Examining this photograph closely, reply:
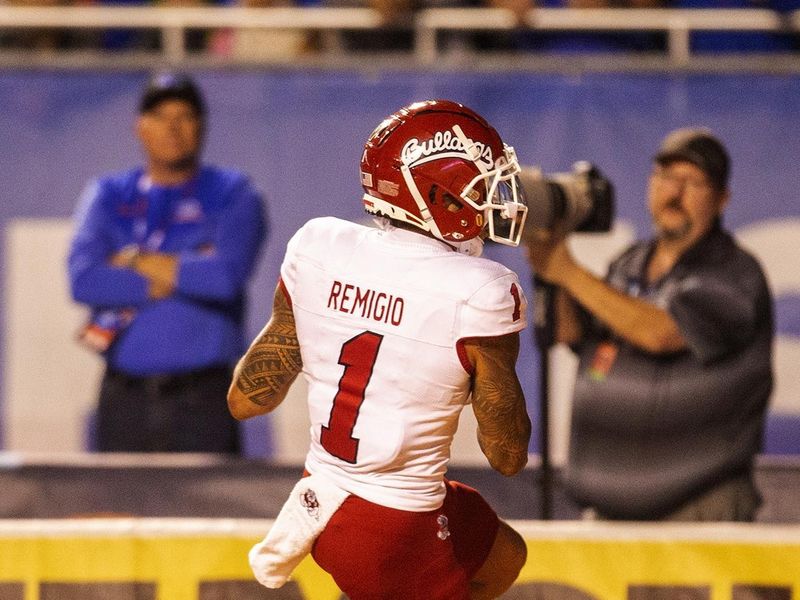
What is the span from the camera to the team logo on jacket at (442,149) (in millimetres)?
2494

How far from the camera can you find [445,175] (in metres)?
2.48

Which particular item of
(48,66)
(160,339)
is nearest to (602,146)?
(160,339)

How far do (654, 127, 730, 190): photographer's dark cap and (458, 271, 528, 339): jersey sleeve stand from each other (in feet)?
6.14

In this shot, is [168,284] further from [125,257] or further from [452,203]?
[452,203]

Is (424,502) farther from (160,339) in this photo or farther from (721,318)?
(160,339)

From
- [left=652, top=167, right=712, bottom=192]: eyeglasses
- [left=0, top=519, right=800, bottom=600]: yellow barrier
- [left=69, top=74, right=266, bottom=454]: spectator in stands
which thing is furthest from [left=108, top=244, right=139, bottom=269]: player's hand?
[left=652, top=167, right=712, bottom=192]: eyeglasses

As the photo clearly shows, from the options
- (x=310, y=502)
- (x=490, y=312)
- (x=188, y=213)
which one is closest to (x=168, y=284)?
(x=188, y=213)

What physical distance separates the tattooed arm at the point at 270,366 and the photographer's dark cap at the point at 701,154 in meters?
1.90

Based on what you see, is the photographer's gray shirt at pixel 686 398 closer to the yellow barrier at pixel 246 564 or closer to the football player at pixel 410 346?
the yellow barrier at pixel 246 564

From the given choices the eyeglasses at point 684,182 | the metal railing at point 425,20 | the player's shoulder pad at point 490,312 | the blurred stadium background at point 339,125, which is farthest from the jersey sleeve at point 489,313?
the metal railing at point 425,20

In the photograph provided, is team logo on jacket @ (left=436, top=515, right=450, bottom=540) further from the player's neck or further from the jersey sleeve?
the player's neck

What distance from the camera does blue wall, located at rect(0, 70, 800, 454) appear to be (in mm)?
5438

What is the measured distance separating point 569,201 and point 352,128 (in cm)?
194

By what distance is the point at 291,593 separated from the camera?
3.33 m
